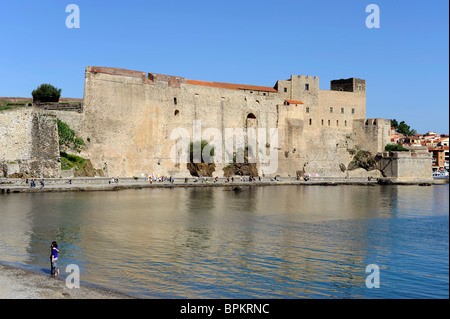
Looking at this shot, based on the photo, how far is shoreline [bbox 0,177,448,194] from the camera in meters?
29.3

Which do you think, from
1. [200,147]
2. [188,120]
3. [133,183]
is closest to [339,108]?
[200,147]

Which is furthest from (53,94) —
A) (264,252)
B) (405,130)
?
(405,130)

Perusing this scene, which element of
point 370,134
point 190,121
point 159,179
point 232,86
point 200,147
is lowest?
point 159,179

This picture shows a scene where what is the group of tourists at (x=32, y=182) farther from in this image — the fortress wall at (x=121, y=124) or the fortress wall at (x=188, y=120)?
the fortress wall at (x=188, y=120)

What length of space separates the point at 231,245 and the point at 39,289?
721 cm

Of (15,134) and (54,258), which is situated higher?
(15,134)

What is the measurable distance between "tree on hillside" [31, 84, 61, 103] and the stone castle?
8197mm

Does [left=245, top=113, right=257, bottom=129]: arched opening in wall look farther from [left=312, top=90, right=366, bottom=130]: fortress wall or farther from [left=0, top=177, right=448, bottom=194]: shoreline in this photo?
[left=312, top=90, right=366, bottom=130]: fortress wall

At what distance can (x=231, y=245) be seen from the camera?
1614 centimetres

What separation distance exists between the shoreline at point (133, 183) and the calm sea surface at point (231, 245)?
61.0 inches

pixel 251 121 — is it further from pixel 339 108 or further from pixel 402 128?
pixel 402 128

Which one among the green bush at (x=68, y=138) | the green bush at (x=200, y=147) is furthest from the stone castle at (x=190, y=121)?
the green bush at (x=200, y=147)

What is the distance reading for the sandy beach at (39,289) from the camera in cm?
972
